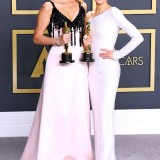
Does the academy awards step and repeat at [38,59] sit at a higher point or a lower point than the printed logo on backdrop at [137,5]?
lower

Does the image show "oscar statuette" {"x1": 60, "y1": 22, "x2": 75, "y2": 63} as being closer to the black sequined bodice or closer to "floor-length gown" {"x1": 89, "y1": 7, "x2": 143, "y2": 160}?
the black sequined bodice

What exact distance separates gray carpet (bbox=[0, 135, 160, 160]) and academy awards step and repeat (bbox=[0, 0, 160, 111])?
32 centimetres

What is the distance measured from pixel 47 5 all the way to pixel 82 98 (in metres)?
0.64

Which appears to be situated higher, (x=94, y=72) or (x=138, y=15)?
(x=138, y=15)

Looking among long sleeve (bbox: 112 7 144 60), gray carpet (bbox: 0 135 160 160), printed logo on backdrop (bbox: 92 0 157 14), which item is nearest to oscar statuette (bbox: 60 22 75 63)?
long sleeve (bbox: 112 7 144 60)

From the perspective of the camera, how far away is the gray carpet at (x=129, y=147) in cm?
346

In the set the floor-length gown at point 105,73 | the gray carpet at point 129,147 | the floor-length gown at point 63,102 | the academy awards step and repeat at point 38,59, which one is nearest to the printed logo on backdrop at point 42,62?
the academy awards step and repeat at point 38,59

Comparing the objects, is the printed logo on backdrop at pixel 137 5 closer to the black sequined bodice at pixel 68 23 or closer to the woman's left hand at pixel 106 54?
the black sequined bodice at pixel 68 23

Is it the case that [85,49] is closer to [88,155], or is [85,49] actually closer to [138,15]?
[88,155]

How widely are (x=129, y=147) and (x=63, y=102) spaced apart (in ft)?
3.77

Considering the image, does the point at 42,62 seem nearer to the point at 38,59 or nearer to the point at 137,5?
the point at 38,59

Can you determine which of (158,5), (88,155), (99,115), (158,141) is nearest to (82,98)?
(99,115)

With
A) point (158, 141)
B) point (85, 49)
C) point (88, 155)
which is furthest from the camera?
point (158, 141)

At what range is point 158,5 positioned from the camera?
13.5 feet
